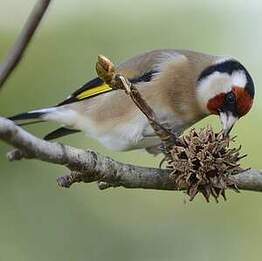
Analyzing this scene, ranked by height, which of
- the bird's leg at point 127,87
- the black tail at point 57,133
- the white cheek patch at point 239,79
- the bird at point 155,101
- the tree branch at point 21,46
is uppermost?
the tree branch at point 21,46

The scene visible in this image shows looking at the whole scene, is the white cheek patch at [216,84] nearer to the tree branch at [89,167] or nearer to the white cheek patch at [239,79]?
the white cheek patch at [239,79]

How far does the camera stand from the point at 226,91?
2.44 m

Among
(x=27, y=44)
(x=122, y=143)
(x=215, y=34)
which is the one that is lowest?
(x=215, y=34)

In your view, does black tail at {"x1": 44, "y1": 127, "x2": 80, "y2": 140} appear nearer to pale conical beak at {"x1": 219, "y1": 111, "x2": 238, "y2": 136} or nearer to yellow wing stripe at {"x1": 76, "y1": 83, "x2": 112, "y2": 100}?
yellow wing stripe at {"x1": 76, "y1": 83, "x2": 112, "y2": 100}

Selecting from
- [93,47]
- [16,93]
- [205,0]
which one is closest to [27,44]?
[16,93]

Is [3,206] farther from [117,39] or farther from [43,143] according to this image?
[43,143]

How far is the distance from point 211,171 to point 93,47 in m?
2.68

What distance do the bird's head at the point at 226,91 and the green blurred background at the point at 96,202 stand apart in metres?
0.81

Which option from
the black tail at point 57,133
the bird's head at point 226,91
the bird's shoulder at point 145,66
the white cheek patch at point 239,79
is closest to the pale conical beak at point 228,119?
the bird's head at point 226,91

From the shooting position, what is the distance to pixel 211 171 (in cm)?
160

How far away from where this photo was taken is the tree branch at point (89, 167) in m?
1.01

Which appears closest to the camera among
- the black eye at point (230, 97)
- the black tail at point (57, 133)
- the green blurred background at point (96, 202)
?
the black eye at point (230, 97)

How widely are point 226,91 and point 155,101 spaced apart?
0.23m

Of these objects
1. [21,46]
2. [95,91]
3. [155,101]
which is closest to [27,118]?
[95,91]
